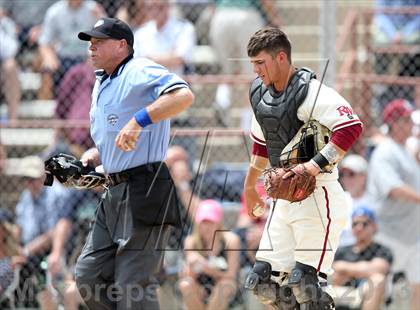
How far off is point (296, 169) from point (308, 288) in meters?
0.71

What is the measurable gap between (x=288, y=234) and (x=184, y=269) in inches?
101

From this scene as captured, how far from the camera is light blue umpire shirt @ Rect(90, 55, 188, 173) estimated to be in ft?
20.1

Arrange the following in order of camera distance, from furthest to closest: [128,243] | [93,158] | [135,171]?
1. [93,158]
2. [135,171]
3. [128,243]

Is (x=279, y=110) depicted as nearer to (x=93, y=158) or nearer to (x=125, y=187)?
(x=125, y=187)

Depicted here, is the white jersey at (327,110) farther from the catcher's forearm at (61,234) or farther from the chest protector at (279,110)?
the catcher's forearm at (61,234)

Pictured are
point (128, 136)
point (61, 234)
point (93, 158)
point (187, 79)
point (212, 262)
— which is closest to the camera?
point (128, 136)

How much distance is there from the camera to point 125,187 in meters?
6.16

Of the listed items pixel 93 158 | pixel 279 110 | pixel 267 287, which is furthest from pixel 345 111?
pixel 93 158

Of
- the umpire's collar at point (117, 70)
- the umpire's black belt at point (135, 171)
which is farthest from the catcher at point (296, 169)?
the umpire's collar at point (117, 70)

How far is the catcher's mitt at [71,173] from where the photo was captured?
6.22 m

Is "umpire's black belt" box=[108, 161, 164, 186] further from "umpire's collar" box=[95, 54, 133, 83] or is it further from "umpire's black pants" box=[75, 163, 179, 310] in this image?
"umpire's collar" box=[95, 54, 133, 83]

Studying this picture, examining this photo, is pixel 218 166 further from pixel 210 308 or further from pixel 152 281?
pixel 152 281

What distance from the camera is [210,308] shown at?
8453 millimetres

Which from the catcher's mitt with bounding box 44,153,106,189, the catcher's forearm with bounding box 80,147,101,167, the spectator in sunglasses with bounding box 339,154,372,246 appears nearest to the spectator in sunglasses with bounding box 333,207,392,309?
the spectator in sunglasses with bounding box 339,154,372,246
